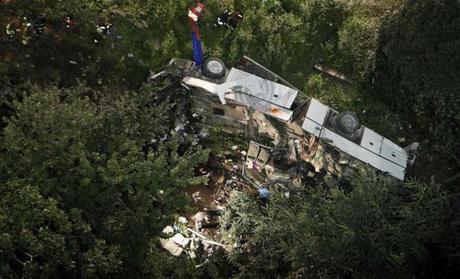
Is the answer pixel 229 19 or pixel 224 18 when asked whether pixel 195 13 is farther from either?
pixel 229 19

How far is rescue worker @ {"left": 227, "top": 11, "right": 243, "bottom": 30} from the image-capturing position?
1065 cm

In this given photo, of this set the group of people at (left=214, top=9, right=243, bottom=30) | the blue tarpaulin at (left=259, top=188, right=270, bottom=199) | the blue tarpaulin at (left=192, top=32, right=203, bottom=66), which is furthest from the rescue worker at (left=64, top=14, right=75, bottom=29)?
the blue tarpaulin at (left=259, top=188, right=270, bottom=199)

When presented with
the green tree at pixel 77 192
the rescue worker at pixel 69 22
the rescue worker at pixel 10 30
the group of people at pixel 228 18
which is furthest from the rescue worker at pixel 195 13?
the rescue worker at pixel 10 30

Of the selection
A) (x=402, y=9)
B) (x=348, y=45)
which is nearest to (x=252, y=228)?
(x=348, y=45)

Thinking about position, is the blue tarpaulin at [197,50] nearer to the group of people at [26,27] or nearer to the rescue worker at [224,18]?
→ the rescue worker at [224,18]

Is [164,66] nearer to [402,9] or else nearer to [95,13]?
[95,13]

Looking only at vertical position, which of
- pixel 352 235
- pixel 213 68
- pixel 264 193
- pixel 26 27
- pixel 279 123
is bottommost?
pixel 352 235

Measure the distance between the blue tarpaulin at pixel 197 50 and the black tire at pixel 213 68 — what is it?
1.09ft

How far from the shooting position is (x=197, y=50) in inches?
388

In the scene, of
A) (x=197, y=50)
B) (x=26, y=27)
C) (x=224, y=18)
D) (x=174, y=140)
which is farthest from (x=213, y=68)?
(x=26, y=27)

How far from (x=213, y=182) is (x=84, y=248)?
3.47 meters

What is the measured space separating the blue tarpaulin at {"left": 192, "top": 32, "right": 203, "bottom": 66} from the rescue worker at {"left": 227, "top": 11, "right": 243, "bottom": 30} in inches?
47.7

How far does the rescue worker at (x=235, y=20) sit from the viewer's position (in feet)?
34.9

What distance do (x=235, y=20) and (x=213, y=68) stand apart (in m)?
1.84
